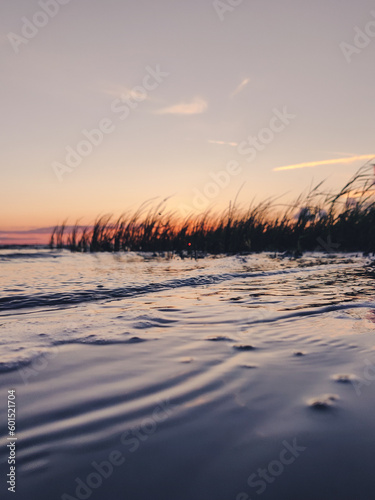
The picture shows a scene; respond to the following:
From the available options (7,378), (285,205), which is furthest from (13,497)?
(285,205)

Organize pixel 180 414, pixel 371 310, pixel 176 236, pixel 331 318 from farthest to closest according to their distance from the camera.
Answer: pixel 176 236
pixel 371 310
pixel 331 318
pixel 180 414

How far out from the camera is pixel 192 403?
1.18 metres

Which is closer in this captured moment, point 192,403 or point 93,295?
point 192,403

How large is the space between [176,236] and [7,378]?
9.09 m

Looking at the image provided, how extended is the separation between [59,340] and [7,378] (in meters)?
0.49

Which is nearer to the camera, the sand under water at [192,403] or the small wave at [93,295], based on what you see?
the sand under water at [192,403]

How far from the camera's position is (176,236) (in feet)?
34.3

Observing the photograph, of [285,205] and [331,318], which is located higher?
[285,205]

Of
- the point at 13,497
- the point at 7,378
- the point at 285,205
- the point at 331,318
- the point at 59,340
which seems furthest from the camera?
the point at 285,205

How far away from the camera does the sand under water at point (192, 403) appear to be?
84 centimetres

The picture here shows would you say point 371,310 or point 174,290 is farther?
point 174,290

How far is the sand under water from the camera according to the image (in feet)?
2.76

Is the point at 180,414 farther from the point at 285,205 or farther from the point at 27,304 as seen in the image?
the point at 285,205

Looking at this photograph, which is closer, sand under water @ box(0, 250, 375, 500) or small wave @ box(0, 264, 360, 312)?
sand under water @ box(0, 250, 375, 500)
